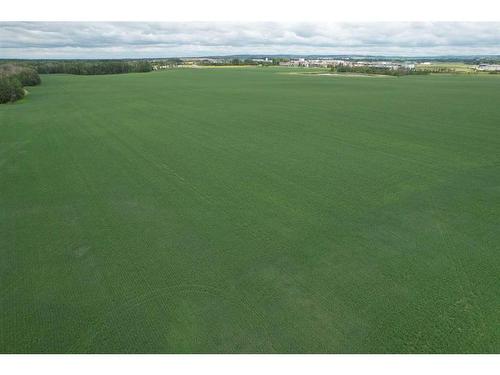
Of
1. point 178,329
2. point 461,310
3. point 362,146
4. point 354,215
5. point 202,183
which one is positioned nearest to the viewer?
point 178,329

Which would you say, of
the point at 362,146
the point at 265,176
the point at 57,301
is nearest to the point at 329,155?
the point at 362,146

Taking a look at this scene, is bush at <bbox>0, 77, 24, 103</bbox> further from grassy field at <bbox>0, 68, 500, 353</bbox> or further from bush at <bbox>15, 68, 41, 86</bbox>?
grassy field at <bbox>0, 68, 500, 353</bbox>

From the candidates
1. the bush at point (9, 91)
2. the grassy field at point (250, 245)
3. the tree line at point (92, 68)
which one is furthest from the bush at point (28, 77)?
the grassy field at point (250, 245)

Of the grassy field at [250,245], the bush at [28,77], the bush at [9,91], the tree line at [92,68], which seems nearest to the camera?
the grassy field at [250,245]

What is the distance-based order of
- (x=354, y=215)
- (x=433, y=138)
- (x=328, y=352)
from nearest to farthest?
(x=328, y=352)
(x=354, y=215)
(x=433, y=138)

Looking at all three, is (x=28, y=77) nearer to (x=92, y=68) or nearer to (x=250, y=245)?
(x=92, y=68)

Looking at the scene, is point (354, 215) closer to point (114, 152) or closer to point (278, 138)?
point (278, 138)

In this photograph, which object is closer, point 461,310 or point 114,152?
point 461,310

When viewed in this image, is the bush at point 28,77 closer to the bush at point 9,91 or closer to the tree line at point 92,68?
the bush at point 9,91

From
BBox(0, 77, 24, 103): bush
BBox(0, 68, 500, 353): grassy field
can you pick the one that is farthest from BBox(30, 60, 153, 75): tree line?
BBox(0, 68, 500, 353): grassy field
